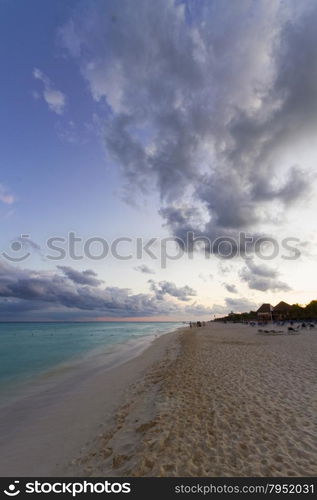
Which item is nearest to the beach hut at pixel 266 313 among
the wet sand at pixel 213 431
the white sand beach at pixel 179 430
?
the white sand beach at pixel 179 430

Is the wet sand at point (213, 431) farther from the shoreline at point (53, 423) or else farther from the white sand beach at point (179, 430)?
the shoreline at point (53, 423)

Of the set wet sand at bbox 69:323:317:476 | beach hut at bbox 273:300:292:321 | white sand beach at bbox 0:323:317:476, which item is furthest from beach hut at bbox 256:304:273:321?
wet sand at bbox 69:323:317:476

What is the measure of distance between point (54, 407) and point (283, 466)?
9.17 m

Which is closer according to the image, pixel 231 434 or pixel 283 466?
pixel 283 466

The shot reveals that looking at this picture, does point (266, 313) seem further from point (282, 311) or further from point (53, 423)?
point (53, 423)

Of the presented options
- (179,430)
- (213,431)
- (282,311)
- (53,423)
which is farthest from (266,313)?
(179,430)

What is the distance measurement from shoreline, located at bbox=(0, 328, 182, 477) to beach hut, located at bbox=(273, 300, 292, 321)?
235 feet

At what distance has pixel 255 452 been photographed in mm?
5109

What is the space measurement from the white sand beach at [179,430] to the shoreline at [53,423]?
36mm

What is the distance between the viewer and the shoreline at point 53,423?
6.05 m

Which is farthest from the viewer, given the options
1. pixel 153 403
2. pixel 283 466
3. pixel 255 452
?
pixel 153 403

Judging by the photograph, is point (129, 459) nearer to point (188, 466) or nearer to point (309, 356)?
point (188, 466)

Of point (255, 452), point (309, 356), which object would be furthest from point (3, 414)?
point (309, 356)

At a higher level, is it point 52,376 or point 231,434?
Result: point 231,434
